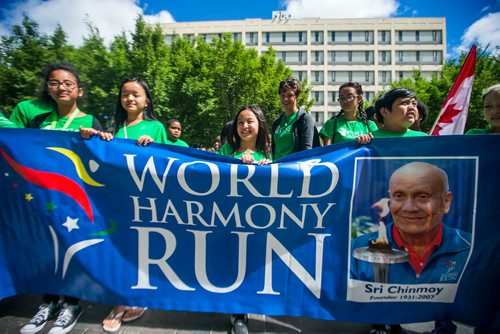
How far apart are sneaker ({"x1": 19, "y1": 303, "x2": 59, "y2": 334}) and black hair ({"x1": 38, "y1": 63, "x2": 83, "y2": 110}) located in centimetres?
174

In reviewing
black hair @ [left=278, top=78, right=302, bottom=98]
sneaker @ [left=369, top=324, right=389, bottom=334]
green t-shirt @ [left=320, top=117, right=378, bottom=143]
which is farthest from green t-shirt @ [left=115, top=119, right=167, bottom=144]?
sneaker @ [left=369, top=324, right=389, bottom=334]

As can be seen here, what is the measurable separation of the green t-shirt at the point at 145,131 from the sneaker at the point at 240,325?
1.62 meters

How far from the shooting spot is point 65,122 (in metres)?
2.46

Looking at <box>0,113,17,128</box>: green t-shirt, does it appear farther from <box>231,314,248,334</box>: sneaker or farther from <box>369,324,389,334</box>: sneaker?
<box>369,324,389,334</box>: sneaker

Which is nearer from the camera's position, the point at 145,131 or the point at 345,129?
the point at 145,131

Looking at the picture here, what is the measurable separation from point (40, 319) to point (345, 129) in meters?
3.28

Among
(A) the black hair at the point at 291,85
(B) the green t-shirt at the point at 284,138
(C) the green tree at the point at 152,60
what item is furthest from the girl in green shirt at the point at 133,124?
(C) the green tree at the point at 152,60

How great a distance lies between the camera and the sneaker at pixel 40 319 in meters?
2.09

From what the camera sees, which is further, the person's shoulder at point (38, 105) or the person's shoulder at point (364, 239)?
the person's shoulder at point (38, 105)

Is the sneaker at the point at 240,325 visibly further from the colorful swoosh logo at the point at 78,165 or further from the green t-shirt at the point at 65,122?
the green t-shirt at the point at 65,122

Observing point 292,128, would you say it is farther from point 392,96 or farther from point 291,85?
point 392,96

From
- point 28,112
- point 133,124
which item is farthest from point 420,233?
point 28,112

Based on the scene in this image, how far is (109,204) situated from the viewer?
2.20 meters

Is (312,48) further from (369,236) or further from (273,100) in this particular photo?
(369,236)
